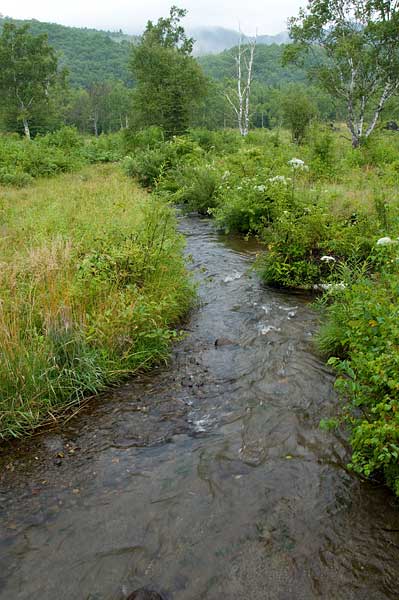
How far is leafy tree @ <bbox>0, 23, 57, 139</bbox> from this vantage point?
122 ft

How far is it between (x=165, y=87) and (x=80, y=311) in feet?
85.0

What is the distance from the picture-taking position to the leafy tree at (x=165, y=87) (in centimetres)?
2614

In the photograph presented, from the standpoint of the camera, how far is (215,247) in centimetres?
988

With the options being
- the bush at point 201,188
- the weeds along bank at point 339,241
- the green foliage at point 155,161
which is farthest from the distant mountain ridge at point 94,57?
the bush at point 201,188

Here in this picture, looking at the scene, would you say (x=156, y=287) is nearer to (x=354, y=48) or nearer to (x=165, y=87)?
(x=354, y=48)

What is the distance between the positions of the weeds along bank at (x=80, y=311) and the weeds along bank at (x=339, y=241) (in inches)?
68.2

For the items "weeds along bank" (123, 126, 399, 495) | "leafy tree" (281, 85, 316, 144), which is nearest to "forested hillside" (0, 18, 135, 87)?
"leafy tree" (281, 85, 316, 144)

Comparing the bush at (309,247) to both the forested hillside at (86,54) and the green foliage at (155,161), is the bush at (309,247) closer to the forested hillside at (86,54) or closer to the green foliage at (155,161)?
the green foliage at (155,161)

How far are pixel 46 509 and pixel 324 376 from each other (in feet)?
10.1

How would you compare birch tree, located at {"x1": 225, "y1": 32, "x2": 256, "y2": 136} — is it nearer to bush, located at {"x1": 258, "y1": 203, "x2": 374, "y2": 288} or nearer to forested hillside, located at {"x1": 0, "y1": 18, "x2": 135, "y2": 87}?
bush, located at {"x1": 258, "y1": 203, "x2": 374, "y2": 288}

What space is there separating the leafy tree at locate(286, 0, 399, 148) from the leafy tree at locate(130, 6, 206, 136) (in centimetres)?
710

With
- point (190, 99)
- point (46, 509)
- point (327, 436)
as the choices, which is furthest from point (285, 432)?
point (190, 99)

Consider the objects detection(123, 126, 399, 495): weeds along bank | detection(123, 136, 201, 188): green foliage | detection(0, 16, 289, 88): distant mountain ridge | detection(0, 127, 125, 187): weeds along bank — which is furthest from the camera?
detection(0, 16, 289, 88): distant mountain ridge

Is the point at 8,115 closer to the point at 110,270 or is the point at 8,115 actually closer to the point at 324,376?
the point at 110,270
